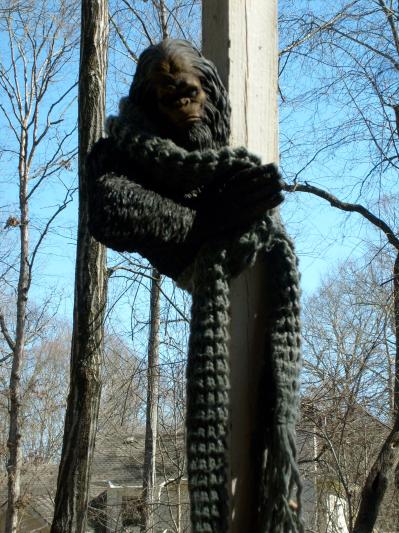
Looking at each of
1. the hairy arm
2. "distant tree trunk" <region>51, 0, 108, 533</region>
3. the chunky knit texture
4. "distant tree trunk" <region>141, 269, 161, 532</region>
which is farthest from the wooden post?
"distant tree trunk" <region>141, 269, 161, 532</region>

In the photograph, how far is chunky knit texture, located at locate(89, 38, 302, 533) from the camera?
4.37ft

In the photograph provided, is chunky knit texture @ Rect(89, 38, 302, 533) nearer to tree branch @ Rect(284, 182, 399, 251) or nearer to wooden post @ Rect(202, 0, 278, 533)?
wooden post @ Rect(202, 0, 278, 533)

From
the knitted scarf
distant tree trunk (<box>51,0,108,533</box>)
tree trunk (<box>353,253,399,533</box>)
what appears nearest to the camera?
the knitted scarf

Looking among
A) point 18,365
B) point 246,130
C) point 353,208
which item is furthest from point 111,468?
point 246,130

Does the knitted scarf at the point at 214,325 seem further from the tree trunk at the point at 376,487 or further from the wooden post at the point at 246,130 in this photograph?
the tree trunk at the point at 376,487

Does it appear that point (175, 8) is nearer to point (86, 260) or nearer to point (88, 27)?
point (88, 27)

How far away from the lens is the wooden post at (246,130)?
142 centimetres

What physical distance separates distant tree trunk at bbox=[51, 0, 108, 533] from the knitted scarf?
3.23 metres

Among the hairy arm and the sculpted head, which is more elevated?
the sculpted head

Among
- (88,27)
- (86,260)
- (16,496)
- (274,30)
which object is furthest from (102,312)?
(16,496)

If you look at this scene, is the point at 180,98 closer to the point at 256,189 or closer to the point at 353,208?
Answer: the point at 256,189

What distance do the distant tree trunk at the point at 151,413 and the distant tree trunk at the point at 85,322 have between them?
2861 millimetres

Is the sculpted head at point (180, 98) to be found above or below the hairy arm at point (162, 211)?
above

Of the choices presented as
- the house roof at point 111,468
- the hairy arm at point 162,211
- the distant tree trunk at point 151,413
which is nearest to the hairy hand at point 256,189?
the hairy arm at point 162,211
